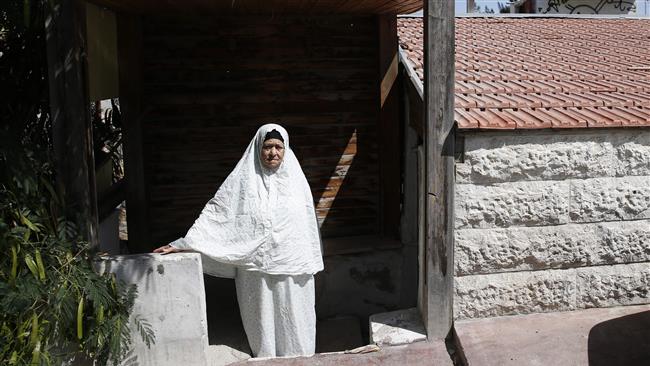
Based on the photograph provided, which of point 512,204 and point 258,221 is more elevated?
point 512,204

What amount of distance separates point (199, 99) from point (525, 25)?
4504mm

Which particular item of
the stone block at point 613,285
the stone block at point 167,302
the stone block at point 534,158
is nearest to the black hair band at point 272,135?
the stone block at point 167,302

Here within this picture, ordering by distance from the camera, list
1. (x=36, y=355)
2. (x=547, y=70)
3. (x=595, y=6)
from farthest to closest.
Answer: (x=595, y=6)
(x=547, y=70)
(x=36, y=355)

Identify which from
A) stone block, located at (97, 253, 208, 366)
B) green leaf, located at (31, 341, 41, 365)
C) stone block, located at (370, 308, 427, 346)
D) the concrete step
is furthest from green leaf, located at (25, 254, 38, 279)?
the concrete step

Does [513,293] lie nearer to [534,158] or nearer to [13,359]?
[534,158]

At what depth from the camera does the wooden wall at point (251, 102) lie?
668cm

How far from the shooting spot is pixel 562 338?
4.45 meters

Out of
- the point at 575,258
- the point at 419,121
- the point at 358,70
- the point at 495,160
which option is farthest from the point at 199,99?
the point at 575,258

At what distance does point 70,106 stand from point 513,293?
3.30 meters

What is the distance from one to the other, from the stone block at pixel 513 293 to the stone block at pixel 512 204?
1.29 feet

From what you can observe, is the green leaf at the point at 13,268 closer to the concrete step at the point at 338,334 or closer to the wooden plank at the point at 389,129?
the concrete step at the point at 338,334

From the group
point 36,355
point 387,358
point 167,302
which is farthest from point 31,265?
point 387,358

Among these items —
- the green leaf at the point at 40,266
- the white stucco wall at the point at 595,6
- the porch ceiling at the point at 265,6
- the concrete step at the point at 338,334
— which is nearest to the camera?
the green leaf at the point at 40,266

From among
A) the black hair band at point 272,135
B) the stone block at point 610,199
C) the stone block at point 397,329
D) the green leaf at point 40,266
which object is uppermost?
the black hair band at point 272,135
